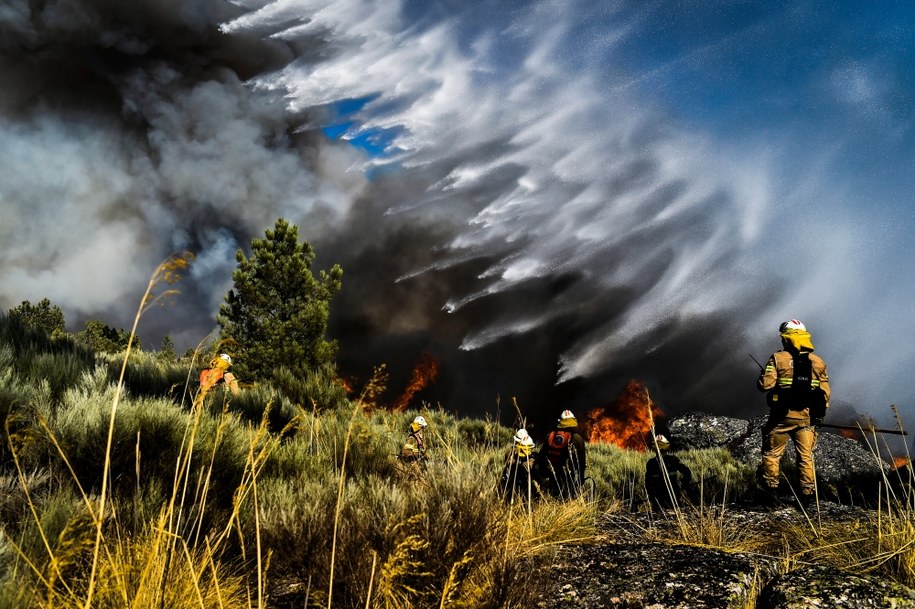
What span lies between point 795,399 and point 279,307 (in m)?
23.4

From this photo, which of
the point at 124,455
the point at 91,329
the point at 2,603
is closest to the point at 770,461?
the point at 124,455

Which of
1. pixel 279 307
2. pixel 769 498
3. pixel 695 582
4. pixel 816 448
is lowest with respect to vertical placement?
pixel 816 448

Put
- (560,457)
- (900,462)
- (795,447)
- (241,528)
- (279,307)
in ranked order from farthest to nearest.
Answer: (279,307)
(560,457)
(795,447)
(900,462)
(241,528)

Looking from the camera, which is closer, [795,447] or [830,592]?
[830,592]

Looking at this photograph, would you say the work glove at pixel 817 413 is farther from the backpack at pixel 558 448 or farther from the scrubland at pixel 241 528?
the backpack at pixel 558 448

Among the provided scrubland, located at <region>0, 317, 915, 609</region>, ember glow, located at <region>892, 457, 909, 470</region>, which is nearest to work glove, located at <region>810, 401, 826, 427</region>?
ember glow, located at <region>892, 457, 909, 470</region>

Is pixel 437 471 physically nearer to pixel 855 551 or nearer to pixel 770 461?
pixel 855 551

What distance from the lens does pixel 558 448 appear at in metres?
9.73

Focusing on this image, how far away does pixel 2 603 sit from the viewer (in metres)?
1.62

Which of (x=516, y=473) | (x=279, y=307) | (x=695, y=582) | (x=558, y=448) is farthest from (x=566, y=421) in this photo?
(x=279, y=307)

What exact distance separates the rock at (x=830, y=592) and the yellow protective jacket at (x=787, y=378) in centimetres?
529

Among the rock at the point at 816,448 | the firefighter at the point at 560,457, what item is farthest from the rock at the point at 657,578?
the rock at the point at 816,448

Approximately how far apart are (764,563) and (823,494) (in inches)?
280

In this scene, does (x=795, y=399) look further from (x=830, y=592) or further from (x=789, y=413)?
(x=830, y=592)
